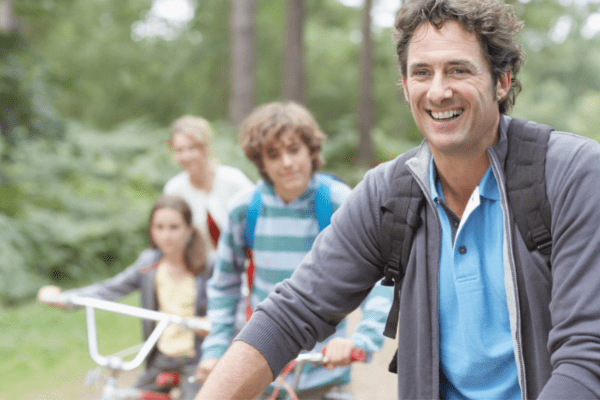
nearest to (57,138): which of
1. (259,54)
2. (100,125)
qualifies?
(259,54)

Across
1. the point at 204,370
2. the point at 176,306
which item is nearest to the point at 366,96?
the point at 176,306

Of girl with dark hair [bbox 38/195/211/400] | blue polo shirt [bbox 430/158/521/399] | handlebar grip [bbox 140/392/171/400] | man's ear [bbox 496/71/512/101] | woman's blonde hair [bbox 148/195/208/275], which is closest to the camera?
blue polo shirt [bbox 430/158/521/399]

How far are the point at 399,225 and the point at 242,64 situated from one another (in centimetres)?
1093

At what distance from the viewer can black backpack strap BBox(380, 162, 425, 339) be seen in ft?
6.43

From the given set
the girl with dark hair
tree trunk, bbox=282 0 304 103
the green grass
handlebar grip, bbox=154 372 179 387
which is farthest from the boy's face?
tree trunk, bbox=282 0 304 103

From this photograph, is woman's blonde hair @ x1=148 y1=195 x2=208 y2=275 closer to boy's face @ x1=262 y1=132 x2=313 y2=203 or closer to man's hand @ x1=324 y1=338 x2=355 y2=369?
boy's face @ x1=262 y1=132 x2=313 y2=203

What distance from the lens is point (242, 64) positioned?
492 inches

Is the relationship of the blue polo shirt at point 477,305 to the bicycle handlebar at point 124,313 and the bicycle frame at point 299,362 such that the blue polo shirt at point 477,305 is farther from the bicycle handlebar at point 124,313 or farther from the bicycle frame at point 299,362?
the bicycle handlebar at point 124,313

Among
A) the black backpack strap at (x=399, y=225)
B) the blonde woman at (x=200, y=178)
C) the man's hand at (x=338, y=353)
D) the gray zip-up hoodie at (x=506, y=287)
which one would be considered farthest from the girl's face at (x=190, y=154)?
the black backpack strap at (x=399, y=225)

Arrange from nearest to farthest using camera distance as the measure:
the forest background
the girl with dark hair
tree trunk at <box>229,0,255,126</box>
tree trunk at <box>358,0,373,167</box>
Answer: the girl with dark hair → the forest background → tree trunk at <box>229,0,255,126</box> → tree trunk at <box>358,0,373,167</box>

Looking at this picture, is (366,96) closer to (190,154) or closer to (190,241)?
(190,154)

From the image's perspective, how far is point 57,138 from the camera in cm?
930

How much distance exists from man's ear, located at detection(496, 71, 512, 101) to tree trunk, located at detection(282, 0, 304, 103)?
564 inches

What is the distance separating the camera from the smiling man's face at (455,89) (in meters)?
1.93
